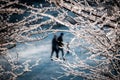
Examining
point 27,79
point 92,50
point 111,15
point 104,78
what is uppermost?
point 111,15

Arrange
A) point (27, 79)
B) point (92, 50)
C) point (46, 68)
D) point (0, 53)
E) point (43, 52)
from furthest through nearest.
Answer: point (43, 52), point (46, 68), point (27, 79), point (0, 53), point (92, 50)

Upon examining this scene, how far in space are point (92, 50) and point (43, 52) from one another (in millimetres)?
12085

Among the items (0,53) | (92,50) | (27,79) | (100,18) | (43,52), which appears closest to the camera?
(100,18)

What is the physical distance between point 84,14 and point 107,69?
1662 mm

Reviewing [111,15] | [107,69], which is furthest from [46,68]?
[111,15]

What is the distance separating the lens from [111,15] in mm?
5094

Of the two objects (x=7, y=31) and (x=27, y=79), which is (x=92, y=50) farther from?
(x=27, y=79)

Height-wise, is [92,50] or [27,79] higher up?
[92,50]

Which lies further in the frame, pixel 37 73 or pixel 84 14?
pixel 37 73

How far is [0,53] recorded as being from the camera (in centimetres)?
747

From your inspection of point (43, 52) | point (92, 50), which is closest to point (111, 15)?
point (92, 50)

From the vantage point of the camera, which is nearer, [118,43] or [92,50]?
[118,43]

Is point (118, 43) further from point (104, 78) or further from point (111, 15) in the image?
point (104, 78)

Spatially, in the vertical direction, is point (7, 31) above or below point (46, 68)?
above
